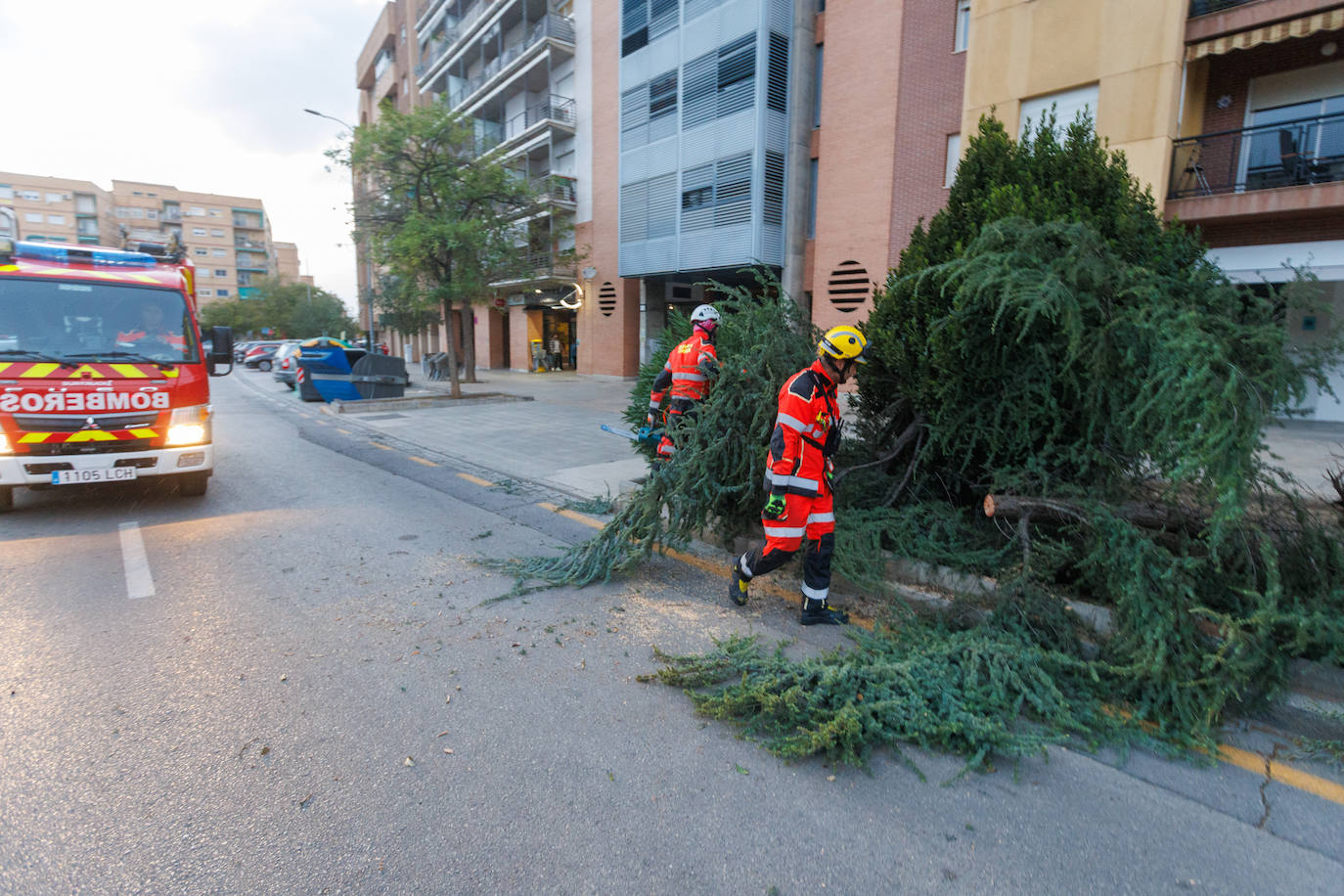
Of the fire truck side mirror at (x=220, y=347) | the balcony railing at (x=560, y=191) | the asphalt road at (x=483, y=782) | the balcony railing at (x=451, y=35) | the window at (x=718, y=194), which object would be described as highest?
the balcony railing at (x=451, y=35)

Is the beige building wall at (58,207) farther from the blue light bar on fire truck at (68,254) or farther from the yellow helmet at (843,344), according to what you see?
the yellow helmet at (843,344)

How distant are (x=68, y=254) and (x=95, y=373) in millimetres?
1750

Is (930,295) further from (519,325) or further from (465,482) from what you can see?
(519,325)

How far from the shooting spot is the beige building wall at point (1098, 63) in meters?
12.1

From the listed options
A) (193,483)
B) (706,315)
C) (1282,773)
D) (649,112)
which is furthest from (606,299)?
(1282,773)

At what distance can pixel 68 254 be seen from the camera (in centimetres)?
707

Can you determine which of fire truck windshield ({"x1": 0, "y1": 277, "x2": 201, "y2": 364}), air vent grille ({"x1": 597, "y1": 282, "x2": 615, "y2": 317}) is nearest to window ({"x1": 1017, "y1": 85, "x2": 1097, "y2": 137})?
fire truck windshield ({"x1": 0, "y1": 277, "x2": 201, "y2": 364})

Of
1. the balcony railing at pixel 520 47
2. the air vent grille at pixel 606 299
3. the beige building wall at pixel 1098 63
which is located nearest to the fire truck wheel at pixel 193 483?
the beige building wall at pixel 1098 63

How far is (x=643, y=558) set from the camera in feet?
16.9

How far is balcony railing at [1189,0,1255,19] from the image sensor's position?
11828mm

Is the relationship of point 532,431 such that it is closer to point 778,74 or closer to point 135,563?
point 135,563

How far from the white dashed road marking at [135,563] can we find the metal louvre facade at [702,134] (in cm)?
1626

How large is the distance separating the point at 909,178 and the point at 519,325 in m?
21.0

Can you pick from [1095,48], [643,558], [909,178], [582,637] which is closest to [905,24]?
[909,178]
